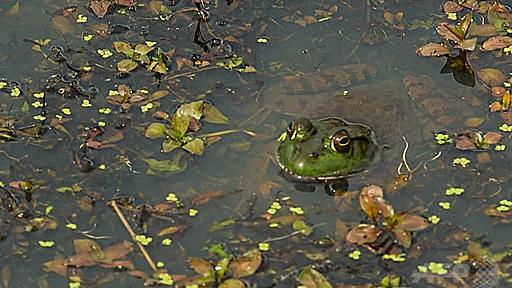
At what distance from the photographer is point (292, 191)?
4797 millimetres

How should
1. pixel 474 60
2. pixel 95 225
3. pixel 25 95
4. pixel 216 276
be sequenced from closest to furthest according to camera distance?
pixel 216 276 < pixel 95 225 < pixel 25 95 < pixel 474 60

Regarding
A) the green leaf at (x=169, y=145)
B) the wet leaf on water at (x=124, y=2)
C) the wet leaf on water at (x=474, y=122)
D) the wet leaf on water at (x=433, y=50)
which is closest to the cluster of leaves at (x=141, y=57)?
the wet leaf on water at (x=124, y=2)

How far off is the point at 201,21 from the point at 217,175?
1.53 m

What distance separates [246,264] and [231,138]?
42.8 inches

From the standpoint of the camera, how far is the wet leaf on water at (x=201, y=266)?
4207 millimetres

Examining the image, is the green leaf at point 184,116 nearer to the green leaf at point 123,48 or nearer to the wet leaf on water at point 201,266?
the green leaf at point 123,48

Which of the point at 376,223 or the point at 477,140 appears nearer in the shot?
the point at 376,223

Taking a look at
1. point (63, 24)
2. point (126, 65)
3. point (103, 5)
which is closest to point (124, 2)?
point (103, 5)

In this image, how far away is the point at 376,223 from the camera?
176 inches

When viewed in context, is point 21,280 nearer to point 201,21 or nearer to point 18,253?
point 18,253

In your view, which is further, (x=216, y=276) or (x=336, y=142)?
(x=336, y=142)

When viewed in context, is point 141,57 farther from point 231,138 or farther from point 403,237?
point 403,237

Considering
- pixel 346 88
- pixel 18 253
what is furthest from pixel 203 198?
pixel 346 88

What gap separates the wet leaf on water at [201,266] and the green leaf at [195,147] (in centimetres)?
86
